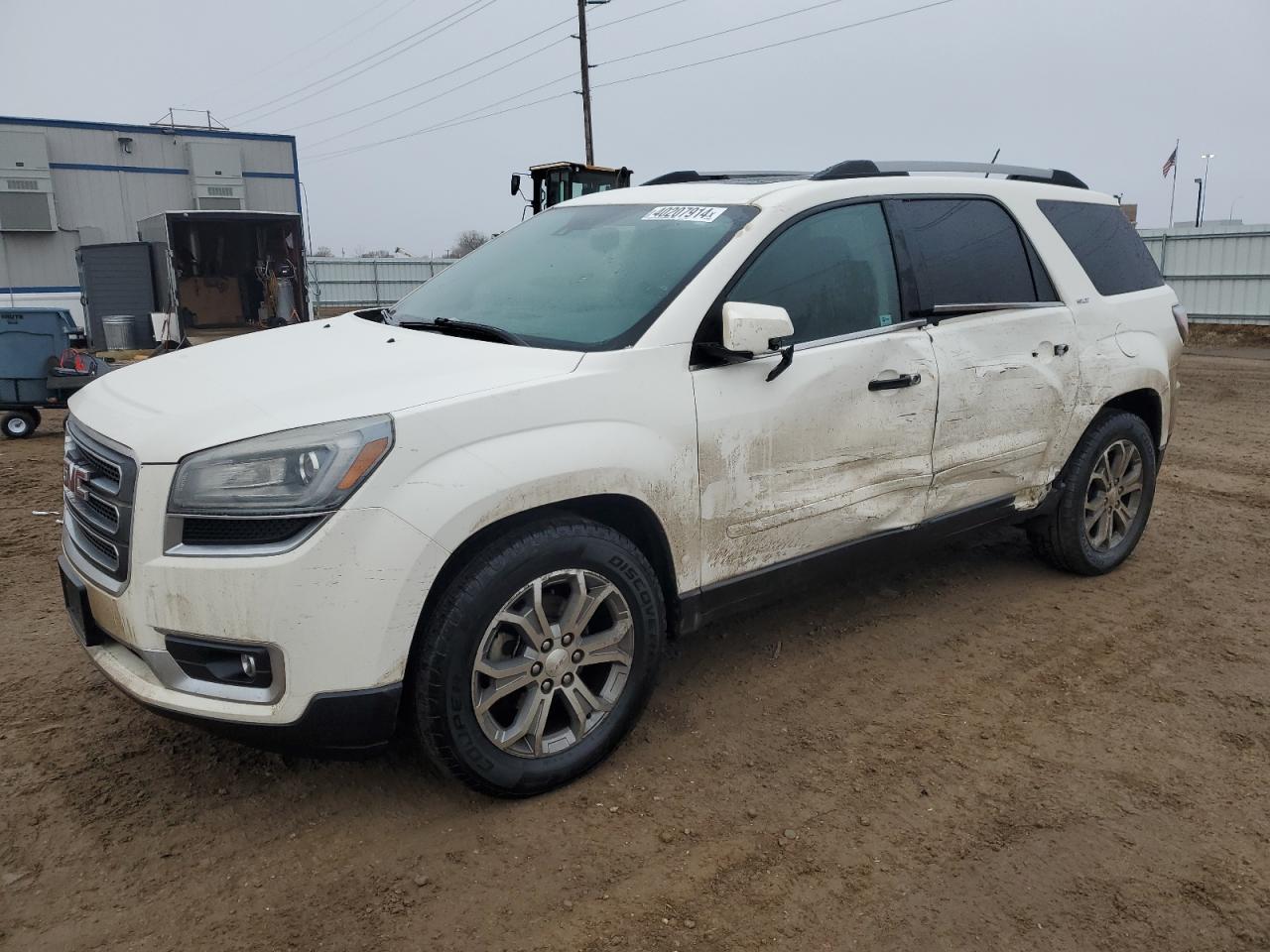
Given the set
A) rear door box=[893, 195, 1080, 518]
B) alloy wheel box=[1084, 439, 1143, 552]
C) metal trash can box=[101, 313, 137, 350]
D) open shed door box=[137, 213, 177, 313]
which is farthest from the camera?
metal trash can box=[101, 313, 137, 350]

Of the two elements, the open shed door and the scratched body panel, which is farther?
the open shed door

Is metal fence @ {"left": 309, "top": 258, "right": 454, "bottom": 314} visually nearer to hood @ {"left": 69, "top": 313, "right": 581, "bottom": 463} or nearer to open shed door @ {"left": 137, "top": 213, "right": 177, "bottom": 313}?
open shed door @ {"left": 137, "top": 213, "right": 177, "bottom": 313}

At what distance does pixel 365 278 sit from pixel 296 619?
33683 millimetres

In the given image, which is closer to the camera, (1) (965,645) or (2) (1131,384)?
(1) (965,645)

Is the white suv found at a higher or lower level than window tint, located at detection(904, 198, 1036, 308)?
lower

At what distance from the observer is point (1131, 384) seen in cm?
464

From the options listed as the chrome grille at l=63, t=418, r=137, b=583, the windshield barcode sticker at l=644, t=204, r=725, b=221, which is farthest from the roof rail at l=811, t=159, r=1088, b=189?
the chrome grille at l=63, t=418, r=137, b=583

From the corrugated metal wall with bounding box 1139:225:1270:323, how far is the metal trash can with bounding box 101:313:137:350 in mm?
19254

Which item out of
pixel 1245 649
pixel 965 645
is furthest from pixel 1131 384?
pixel 965 645

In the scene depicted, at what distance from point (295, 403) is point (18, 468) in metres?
6.94

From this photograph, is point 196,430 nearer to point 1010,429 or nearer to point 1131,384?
point 1010,429

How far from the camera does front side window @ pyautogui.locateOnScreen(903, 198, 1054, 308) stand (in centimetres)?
388

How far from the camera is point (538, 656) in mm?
2848

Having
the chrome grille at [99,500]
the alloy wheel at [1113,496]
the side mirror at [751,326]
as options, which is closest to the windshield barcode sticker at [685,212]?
the side mirror at [751,326]
